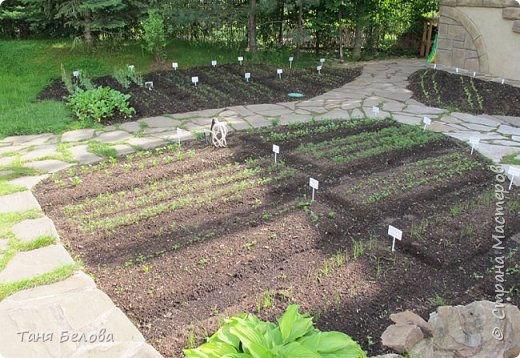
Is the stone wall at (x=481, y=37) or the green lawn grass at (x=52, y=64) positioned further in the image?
the stone wall at (x=481, y=37)

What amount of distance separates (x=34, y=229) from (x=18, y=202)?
1.88 ft

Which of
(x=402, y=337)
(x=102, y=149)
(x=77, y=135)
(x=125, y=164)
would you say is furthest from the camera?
(x=77, y=135)

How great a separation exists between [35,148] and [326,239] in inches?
139

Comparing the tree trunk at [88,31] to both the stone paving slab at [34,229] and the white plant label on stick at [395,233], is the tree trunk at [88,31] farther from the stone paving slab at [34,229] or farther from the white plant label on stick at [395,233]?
the white plant label on stick at [395,233]

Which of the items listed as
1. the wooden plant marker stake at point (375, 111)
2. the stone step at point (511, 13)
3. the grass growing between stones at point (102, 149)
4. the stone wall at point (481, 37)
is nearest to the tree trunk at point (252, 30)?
the stone wall at point (481, 37)

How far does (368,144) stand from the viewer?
5008mm

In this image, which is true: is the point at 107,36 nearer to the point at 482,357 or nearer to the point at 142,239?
the point at 142,239

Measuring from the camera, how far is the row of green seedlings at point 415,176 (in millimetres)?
3934

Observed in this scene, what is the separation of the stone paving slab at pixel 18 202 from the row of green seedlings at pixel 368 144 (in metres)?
2.58

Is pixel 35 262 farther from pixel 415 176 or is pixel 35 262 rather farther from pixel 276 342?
pixel 415 176

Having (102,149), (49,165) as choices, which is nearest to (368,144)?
(102,149)

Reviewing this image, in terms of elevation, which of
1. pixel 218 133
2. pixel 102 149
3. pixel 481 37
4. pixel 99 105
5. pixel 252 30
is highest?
pixel 252 30

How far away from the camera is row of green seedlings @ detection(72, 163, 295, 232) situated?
139 inches

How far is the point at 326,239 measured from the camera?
130 inches
